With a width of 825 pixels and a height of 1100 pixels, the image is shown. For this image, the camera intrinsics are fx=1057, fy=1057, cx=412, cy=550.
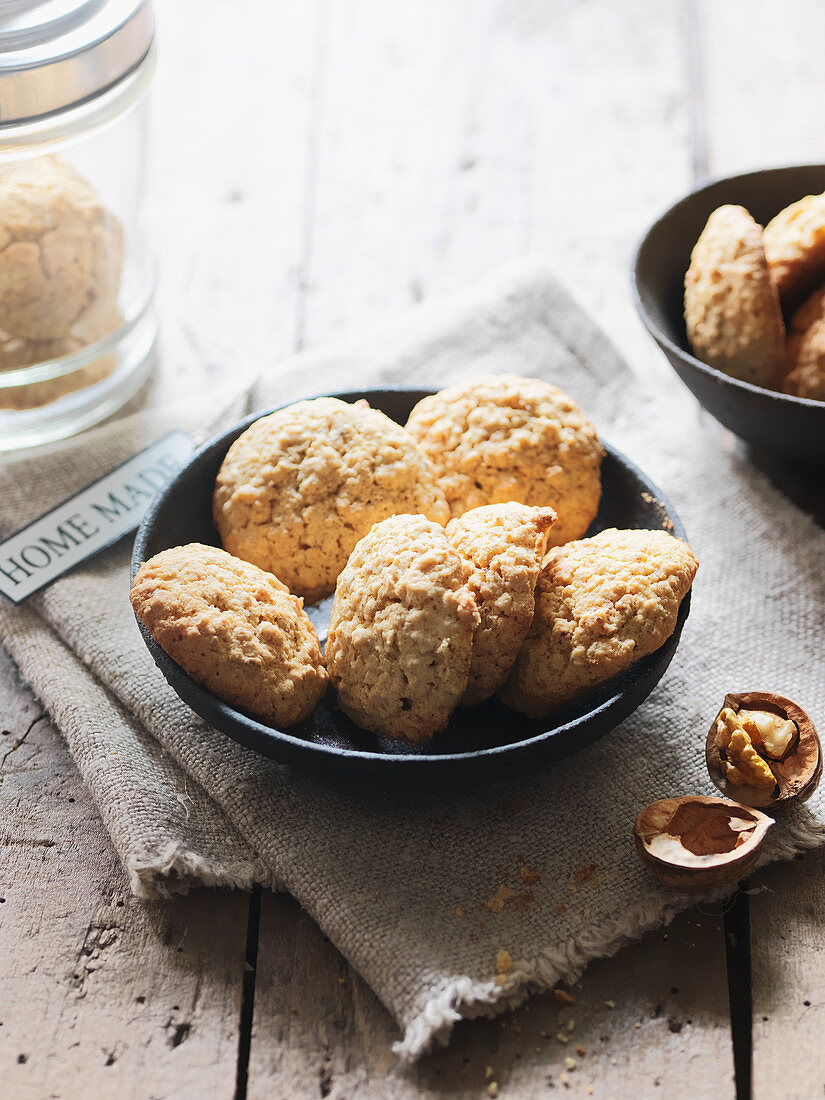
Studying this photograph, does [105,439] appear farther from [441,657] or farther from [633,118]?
[633,118]

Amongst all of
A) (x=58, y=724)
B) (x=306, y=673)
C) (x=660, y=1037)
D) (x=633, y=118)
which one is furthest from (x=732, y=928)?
(x=633, y=118)

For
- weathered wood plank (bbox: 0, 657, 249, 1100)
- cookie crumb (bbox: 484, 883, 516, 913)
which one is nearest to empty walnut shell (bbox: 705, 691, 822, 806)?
cookie crumb (bbox: 484, 883, 516, 913)

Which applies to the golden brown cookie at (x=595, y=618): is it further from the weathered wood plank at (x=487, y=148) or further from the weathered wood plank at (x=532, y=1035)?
the weathered wood plank at (x=487, y=148)

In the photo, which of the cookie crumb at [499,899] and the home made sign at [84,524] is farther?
the home made sign at [84,524]

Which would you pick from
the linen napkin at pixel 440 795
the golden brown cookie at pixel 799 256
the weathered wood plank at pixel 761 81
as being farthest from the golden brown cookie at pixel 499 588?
the weathered wood plank at pixel 761 81

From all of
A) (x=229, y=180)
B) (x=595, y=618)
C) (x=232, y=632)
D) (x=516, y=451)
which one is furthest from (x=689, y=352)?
(x=229, y=180)

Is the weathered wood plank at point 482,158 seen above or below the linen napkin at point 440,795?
above

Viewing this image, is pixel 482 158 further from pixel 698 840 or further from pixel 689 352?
pixel 698 840
